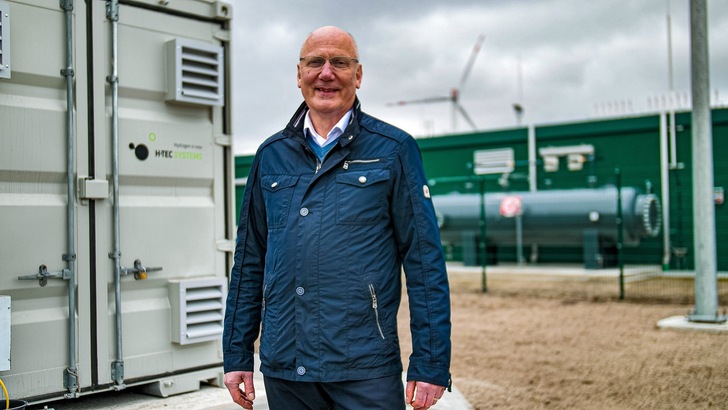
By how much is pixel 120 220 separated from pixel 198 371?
113 cm

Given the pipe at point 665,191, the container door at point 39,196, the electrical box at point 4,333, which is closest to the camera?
the electrical box at point 4,333

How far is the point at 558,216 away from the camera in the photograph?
17594mm

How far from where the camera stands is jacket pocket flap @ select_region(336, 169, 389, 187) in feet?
8.70

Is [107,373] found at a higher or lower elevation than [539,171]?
lower

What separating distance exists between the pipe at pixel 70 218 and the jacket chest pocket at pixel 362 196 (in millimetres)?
2230

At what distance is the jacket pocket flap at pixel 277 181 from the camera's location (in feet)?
9.00

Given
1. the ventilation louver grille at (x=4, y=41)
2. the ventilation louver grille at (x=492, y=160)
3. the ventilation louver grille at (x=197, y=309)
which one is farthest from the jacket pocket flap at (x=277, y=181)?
the ventilation louver grille at (x=492, y=160)

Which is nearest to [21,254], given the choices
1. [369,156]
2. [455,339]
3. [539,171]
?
[369,156]

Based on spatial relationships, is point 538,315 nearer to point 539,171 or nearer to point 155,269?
point 155,269

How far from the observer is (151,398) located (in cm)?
469

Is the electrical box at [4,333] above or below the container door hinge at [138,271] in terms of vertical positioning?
below

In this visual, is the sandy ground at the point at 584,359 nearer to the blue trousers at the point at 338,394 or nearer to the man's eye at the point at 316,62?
the blue trousers at the point at 338,394

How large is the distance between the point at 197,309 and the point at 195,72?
1523mm

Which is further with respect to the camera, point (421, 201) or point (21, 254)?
point (21, 254)
